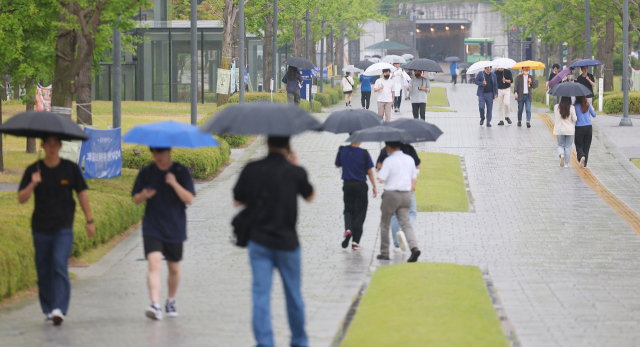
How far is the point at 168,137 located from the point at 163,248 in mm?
953

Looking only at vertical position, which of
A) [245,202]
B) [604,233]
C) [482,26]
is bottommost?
[604,233]

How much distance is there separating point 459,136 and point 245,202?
1682 cm

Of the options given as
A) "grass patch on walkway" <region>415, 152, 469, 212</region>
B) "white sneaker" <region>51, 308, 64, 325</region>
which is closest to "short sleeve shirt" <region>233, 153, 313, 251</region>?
"white sneaker" <region>51, 308, 64, 325</region>

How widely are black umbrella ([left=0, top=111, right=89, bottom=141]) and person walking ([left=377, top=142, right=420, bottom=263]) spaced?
3.52 metres

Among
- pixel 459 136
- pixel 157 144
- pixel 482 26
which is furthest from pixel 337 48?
pixel 157 144

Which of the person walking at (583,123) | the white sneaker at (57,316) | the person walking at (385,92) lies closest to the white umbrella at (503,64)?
the person walking at (385,92)

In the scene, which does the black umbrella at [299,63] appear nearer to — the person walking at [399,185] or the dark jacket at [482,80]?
the dark jacket at [482,80]

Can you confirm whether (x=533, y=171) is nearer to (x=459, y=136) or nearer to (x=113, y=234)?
(x=459, y=136)

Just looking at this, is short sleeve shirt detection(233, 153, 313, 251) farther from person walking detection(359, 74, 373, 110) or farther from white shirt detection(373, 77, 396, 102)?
person walking detection(359, 74, 373, 110)

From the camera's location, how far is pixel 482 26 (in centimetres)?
8806

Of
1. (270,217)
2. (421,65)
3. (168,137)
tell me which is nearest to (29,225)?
(168,137)

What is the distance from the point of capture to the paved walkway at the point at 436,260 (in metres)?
6.75

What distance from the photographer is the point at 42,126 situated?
6727 mm

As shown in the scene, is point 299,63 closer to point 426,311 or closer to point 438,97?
point 438,97
